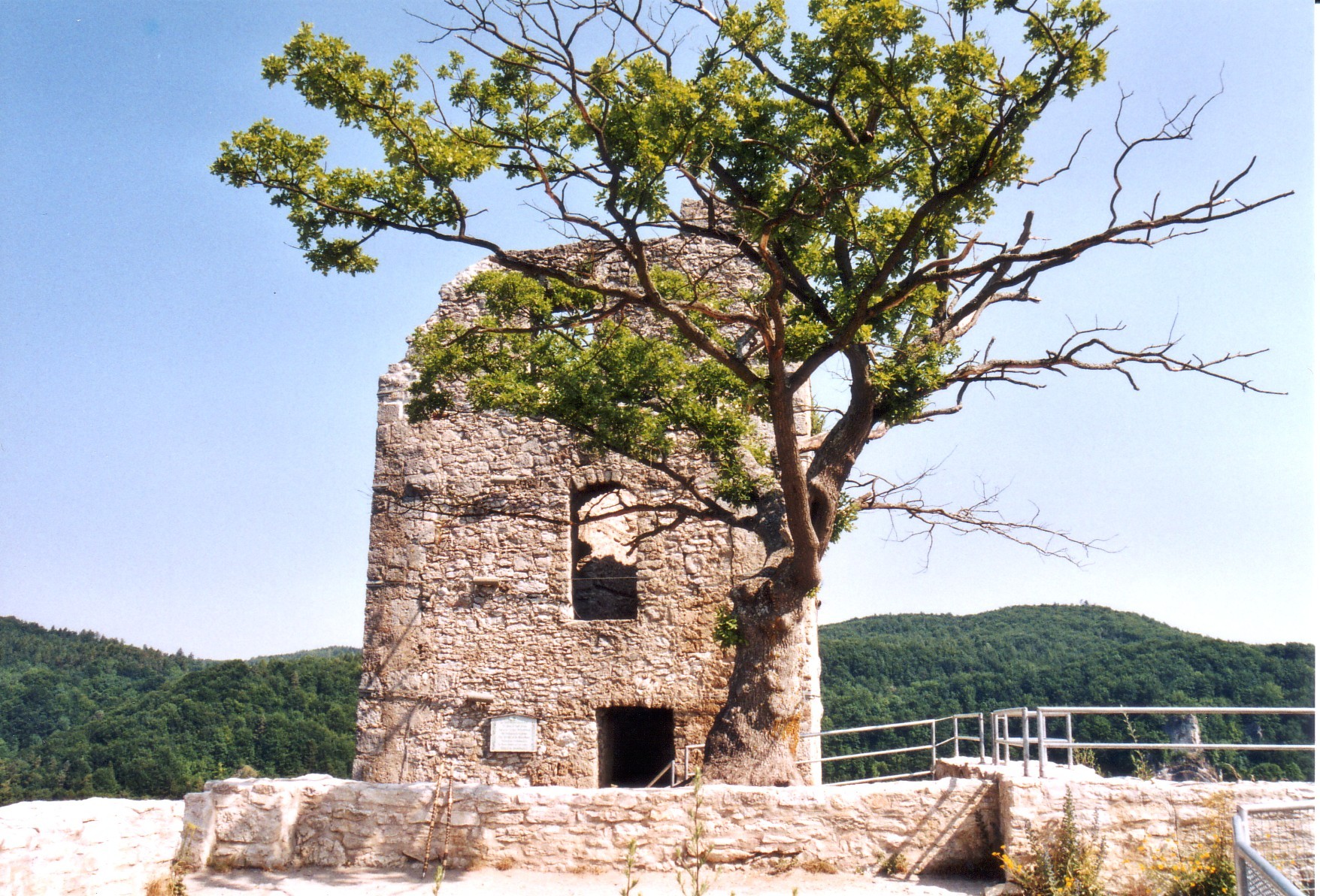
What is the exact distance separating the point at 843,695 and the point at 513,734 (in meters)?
18.5

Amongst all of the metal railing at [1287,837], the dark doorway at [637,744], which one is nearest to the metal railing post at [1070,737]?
the metal railing at [1287,837]

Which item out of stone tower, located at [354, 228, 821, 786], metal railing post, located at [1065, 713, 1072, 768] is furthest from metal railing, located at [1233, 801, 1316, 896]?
stone tower, located at [354, 228, 821, 786]

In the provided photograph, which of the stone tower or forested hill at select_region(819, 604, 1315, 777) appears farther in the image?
forested hill at select_region(819, 604, 1315, 777)

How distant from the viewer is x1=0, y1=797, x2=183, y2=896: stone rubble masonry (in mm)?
5324

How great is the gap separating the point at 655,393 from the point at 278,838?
4870 mm

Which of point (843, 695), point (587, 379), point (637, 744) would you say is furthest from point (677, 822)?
point (843, 695)

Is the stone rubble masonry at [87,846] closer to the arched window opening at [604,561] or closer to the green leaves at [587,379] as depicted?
the green leaves at [587,379]

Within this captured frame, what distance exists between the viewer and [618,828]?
6699mm

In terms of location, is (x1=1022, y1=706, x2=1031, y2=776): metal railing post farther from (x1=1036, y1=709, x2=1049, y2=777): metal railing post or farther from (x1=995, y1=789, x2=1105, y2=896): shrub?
(x1=995, y1=789, x2=1105, y2=896): shrub

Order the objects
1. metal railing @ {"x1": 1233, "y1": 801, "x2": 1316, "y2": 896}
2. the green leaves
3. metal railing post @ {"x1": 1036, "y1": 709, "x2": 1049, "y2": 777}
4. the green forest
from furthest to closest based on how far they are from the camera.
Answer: the green forest → the green leaves → metal railing post @ {"x1": 1036, "y1": 709, "x2": 1049, "y2": 777} → metal railing @ {"x1": 1233, "y1": 801, "x2": 1316, "y2": 896}

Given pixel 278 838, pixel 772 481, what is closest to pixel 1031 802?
pixel 772 481

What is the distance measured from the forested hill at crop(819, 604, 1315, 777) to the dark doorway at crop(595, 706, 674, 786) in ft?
33.5

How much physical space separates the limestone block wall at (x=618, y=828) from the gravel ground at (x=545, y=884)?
4.7 inches

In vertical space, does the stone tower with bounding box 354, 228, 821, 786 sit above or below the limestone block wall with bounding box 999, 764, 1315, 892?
above
